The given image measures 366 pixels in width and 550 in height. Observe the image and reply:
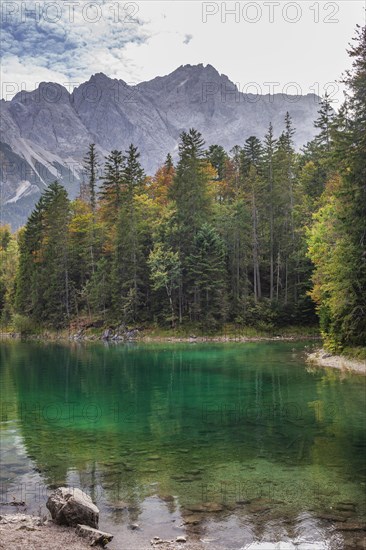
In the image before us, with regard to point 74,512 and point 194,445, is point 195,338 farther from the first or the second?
point 74,512

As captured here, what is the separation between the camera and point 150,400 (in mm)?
24047

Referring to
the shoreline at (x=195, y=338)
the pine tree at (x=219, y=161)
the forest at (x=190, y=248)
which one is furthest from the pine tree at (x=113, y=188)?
the shoreline at (x=195, y=338)

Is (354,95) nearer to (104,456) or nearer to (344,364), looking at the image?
(344,364)

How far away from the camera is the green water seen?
1068 centimetres

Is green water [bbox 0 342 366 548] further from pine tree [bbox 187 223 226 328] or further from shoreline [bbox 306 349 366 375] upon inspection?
pine tree [bbox 187 223 226 328]

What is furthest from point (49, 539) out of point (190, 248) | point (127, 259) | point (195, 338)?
point (127, 259)

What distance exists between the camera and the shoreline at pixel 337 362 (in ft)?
101

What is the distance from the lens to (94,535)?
895 cm

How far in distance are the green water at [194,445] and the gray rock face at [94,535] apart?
592mm

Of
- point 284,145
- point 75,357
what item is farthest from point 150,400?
point 284,145

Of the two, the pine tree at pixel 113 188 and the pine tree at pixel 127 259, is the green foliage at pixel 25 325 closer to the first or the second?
the pine tree at pixel 127 259

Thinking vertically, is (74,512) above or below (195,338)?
above

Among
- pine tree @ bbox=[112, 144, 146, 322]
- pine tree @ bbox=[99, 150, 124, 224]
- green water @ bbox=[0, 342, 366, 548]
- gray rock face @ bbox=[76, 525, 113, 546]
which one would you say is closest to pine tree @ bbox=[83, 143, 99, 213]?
pine tree @ bbox=[99, 150, 124, 224]

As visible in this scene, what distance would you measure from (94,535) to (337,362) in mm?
27273
